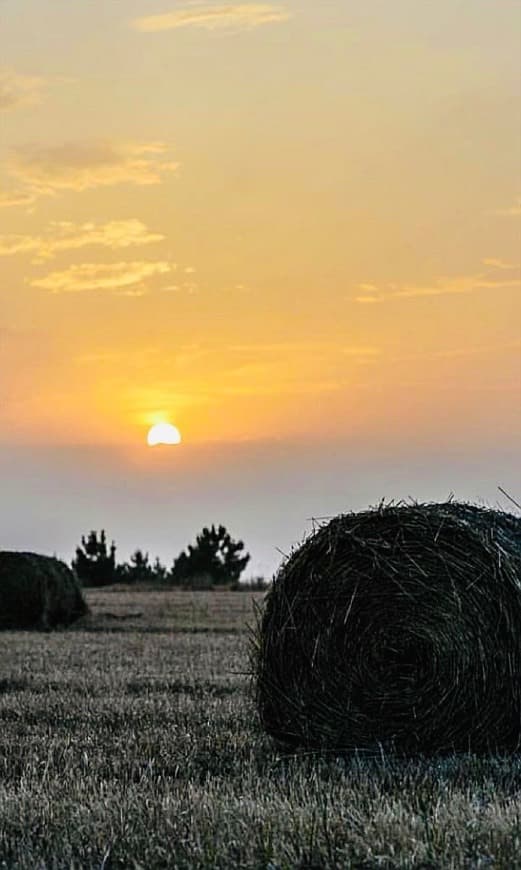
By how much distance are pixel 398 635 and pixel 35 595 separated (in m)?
15.7

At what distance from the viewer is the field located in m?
5.54

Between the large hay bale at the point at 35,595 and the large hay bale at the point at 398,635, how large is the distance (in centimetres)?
1476

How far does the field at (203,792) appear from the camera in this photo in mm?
5535

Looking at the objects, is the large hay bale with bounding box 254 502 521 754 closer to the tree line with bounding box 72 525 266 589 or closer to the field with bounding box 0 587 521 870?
the field with bounding box 0 587 521 870

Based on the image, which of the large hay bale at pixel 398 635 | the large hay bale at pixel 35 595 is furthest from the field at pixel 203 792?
the large hay bale at pixel 35 595

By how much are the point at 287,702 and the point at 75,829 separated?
327 centimetres

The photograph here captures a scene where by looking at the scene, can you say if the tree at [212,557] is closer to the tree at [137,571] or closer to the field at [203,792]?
the tree at [137,571]

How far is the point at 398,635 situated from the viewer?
9.11m

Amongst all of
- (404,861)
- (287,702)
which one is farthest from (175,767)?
(404,861)

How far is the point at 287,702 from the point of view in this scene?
9.20 metres

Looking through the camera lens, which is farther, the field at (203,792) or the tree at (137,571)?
the tree at (137,571)

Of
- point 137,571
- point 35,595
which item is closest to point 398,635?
point 35,595

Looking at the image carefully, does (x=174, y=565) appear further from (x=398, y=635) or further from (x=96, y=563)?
(x=398, y=635)

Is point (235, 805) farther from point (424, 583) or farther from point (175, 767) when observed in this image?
point (424, 583)
